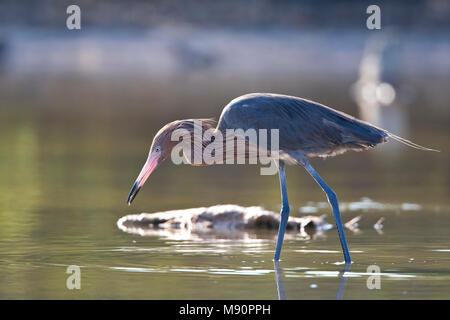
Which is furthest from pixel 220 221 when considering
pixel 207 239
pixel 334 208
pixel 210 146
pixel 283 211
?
pixel 334 208

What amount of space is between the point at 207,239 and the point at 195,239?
0.11m

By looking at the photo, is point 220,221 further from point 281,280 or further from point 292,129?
point 281,280

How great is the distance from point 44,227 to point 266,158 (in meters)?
2.56

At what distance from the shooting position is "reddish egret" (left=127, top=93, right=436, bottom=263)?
32.3 feet

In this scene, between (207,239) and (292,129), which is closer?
(292,129)

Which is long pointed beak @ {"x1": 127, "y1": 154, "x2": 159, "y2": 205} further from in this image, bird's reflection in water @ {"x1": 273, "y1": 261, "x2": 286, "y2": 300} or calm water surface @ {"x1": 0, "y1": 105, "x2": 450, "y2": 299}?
bird's reflection in water @ {"x1": 273, "y1": 261, "x2": 286, "y2": 300}

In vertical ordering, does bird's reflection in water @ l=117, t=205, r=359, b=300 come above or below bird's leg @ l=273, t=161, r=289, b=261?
below

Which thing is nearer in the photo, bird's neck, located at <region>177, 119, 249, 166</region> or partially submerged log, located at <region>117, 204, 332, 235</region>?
bird's neck, located at <region>177, 119, 249, 166</region>

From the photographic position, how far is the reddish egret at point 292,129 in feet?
32.3

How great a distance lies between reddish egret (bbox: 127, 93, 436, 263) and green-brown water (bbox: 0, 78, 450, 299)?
24.2 inches

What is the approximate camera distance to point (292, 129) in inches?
389

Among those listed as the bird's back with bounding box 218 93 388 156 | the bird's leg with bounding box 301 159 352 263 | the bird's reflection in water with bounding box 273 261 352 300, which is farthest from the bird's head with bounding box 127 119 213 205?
the bird's reflection in water with bounding box 273 261 352 300

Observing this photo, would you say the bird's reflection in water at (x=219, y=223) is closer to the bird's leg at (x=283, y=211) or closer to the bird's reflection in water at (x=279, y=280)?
the bird's leg at (x=283, y=211)
